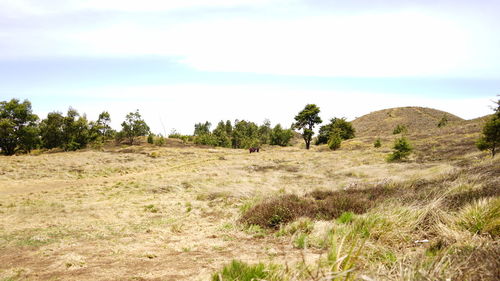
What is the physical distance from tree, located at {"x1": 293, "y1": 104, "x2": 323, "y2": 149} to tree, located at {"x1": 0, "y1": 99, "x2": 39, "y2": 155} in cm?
5558

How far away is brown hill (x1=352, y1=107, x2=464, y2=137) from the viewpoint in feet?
337

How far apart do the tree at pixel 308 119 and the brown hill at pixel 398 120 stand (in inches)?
1661

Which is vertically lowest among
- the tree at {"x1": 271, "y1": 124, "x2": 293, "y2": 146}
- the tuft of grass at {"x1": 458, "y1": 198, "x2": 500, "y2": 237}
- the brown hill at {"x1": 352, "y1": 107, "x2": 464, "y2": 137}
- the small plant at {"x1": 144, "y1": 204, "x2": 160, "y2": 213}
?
the small plant at {"x1": 144, "y1": 204, "x2": 160, "y2": 213}

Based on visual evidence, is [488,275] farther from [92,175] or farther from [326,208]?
[92,175]

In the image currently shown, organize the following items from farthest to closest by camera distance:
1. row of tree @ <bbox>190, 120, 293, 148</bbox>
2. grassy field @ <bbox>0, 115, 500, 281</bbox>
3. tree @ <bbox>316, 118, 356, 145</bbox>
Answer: row of tree @ <bbox>190, 120, 293, 148</bbox>
tree @ <bbox>316, 118, 356, 145</bbox>
grassy field @ <bbox>0, 115, 500, 281</bbox>

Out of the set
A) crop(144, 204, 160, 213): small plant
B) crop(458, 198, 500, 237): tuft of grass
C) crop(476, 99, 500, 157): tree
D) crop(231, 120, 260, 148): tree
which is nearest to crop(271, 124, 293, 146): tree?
crop(231, 120, 260, 148): tree

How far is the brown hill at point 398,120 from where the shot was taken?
337 feet

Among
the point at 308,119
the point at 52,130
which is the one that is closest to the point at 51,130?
the point at 52,130

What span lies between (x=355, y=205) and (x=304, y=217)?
6.09 ft

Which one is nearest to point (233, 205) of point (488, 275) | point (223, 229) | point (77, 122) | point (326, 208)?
point (223, 229)

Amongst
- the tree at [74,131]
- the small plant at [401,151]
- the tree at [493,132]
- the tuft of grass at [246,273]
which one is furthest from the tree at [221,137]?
the tuft of grass at [246,273]

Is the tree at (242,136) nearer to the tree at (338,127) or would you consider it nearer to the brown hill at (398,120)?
the tree at (338,127)

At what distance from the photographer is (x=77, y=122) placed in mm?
61406

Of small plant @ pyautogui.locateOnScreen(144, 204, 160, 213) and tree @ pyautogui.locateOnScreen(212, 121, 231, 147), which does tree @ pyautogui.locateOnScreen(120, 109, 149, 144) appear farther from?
small plant @ pyautogui.locateOnScreen(144, 204, 160, 213)
